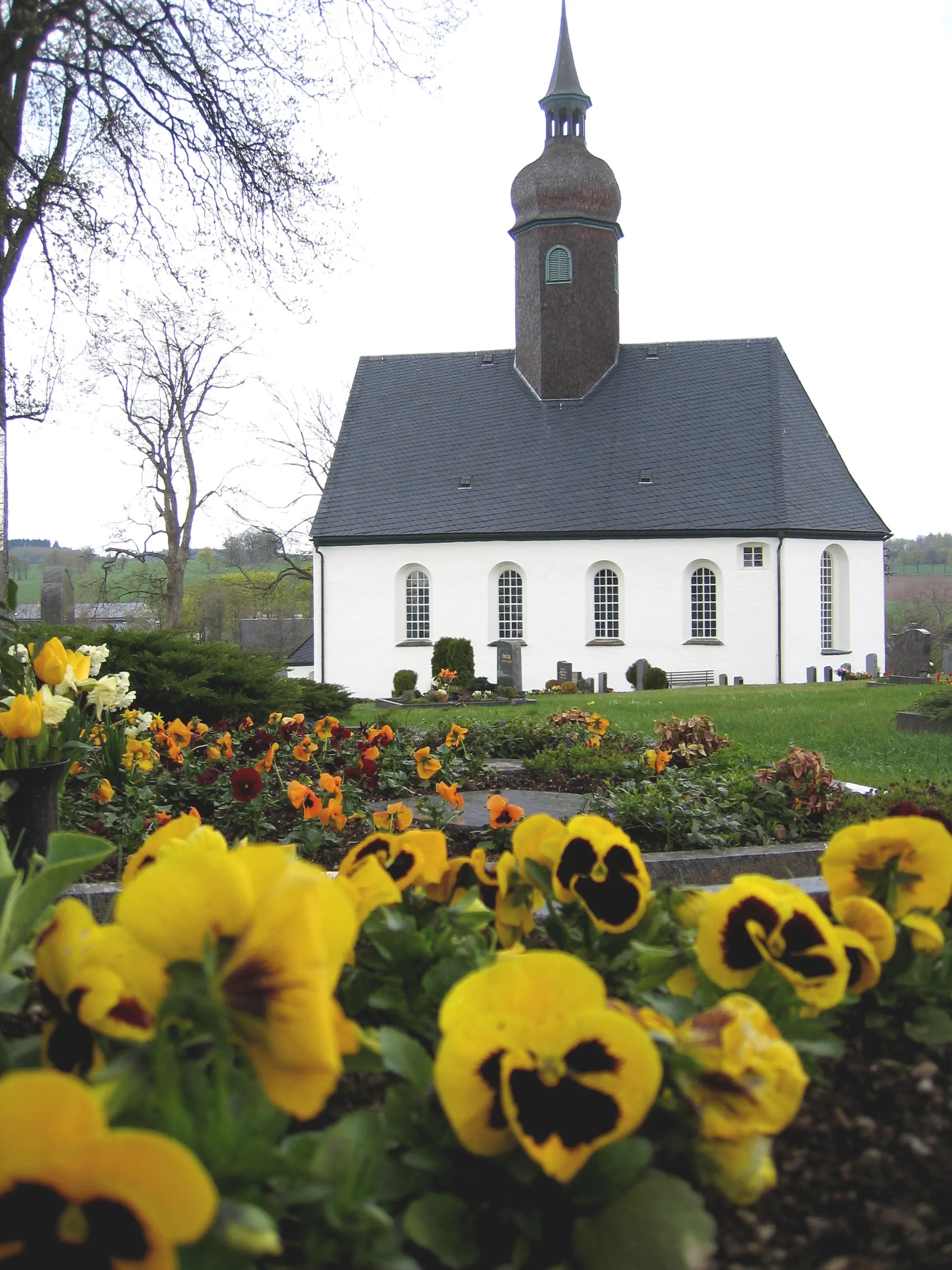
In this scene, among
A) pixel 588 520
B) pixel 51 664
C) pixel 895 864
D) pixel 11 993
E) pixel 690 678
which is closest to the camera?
pixel 11 993

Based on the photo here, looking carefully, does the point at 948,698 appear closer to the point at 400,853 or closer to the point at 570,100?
the point at 400,853

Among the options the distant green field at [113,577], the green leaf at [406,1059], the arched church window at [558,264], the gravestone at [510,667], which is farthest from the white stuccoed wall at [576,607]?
the green leaf at [406,1059]

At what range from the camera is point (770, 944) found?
1.26 metres

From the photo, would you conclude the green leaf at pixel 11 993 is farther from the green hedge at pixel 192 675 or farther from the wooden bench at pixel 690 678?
the wooden bench at pixel 690 678

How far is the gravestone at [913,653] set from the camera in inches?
874

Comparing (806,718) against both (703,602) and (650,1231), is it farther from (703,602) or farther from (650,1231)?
(703,602)

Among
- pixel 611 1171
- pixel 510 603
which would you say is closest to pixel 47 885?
pixel 611 1171

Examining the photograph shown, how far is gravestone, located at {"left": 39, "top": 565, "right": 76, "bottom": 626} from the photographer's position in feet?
49.0

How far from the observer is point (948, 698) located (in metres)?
10.9

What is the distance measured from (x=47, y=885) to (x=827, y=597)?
94.5ft

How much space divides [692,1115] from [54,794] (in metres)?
2.89

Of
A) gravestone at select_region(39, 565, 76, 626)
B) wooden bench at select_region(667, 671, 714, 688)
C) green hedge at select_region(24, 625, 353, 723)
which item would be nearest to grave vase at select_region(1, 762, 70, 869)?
green hedge at select_region(24, 625, 353, 723)

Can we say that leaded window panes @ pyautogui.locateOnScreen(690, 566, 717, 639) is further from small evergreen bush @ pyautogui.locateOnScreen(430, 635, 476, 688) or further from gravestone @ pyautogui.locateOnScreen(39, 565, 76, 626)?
gravestone @ pyautogui.locateOnScreen(39, 565, 76, 626)

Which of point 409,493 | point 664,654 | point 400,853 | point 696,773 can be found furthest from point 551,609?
point 400,853
